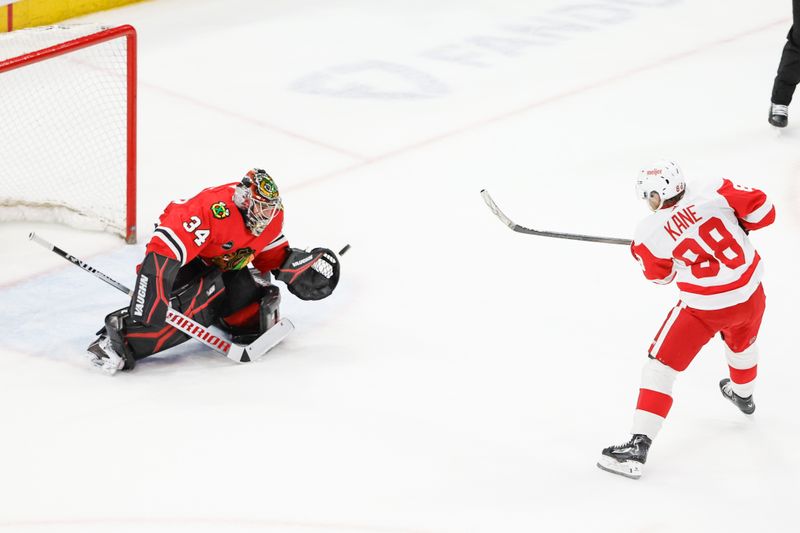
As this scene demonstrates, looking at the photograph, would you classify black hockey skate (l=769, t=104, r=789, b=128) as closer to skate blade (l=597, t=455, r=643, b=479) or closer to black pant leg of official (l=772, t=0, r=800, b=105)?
black pant leg of official (l=772, t=0, r=800, b=105)

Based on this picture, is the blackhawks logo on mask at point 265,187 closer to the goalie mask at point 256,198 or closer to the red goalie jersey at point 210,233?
the goalie mask at point 256,198

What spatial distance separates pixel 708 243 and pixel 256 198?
135 cm

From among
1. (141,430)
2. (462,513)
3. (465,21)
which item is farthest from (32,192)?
(465,21)

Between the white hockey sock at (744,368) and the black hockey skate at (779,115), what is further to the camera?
the black hockey skate at (779,115)

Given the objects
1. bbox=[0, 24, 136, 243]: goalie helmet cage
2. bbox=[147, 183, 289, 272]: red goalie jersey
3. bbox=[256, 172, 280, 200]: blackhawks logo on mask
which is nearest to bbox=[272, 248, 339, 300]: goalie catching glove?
bbox=[147, 183, 289, 272]: red goalie jersey

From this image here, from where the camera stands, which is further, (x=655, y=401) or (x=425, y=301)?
(x=425, y=301)

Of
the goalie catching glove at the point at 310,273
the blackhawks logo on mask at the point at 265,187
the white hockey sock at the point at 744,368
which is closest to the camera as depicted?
the white hockey sock at the point at 744,368

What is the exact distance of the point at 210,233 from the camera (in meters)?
3.58

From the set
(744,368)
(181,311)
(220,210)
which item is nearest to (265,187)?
(220,210)

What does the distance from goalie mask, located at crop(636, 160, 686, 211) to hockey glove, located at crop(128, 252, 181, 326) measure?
1.38m

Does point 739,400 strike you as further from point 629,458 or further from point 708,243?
point 708,243

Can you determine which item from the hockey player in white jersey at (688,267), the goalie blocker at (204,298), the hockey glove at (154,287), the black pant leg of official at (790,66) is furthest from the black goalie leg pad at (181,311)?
the black pant leg of official at (790,66)

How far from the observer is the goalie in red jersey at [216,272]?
352 centimetres

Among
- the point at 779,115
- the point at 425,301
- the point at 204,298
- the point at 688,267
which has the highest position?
the point at 688,267
